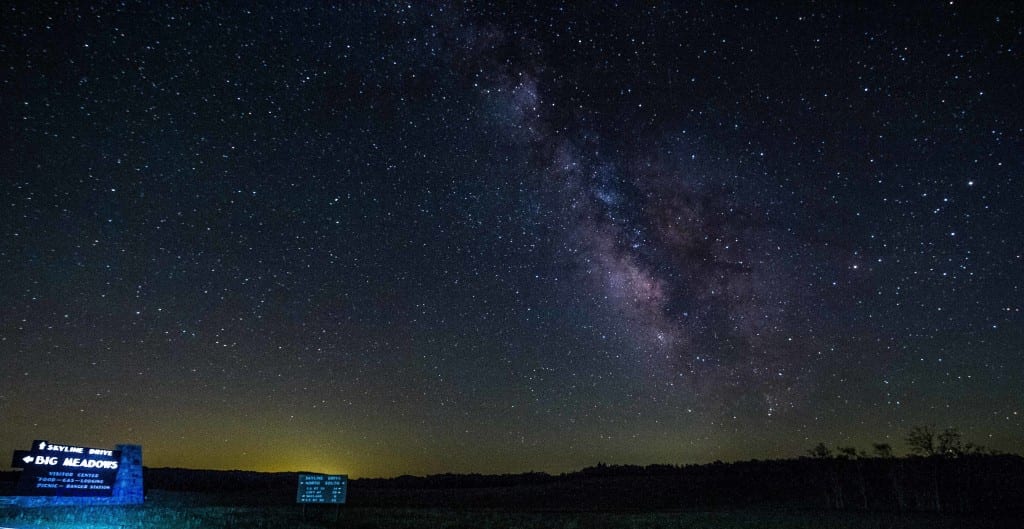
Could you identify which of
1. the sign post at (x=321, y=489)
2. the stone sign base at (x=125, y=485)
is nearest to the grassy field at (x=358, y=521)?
the sign post at (x=321, y=489)

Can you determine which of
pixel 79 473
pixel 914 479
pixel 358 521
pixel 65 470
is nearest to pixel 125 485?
pixel 79 473

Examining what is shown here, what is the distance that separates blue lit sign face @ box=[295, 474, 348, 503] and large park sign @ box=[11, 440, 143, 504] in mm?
10207

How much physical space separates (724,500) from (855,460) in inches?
549

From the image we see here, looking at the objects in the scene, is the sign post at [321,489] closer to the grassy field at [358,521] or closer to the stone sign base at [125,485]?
the grassy field at [358,521]

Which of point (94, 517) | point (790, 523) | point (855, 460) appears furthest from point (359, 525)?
point (855, 460)

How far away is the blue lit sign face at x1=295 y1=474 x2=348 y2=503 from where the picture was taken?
20250 millimetres

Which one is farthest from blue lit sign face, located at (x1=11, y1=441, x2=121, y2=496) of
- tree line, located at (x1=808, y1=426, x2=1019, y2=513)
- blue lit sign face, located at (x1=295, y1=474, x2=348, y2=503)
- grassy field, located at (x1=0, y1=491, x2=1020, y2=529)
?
tree line, located at (x1=808, y1=426, x2=1019, y2=513)

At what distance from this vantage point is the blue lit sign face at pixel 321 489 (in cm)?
2025

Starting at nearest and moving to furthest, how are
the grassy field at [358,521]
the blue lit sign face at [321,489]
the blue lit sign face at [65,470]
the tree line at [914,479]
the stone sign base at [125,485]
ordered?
the grassy field at [358,521] → the blue lit sign face at [321,489] → the blue lit sign face at [65,470] → the stone sign base at [125,485] → the tree line at [914,479]

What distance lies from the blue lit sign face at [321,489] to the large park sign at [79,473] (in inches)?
402

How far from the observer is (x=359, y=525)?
20.3m

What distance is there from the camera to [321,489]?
20.5 meters

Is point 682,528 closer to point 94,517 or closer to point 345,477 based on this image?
point 345,477

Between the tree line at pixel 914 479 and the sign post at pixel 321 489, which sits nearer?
the sign post at pixel 321 489
